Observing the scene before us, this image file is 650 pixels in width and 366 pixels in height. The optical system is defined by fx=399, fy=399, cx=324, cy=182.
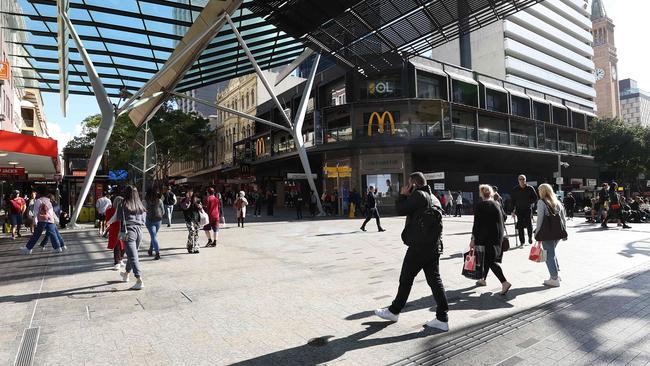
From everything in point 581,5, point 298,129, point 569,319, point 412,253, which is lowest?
point 569,319

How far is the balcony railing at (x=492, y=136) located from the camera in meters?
29.6

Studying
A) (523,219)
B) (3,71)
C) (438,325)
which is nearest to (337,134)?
(523,219)

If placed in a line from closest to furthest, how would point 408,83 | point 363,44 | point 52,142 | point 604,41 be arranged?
point 52,142 < point 363,44 < point 408,83 < point 604,41

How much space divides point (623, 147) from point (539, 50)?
3829 centimetres

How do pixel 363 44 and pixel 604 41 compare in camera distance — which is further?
pixel 604 41

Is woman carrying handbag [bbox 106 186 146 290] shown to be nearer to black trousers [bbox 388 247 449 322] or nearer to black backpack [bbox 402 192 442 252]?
black trousers [bbox 388 247 449 322]

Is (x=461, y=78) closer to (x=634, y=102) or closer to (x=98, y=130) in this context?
(x=98, y=130)

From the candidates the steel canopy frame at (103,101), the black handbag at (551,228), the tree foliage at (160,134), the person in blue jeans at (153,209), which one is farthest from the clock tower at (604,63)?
the person in blue jeans at (153,209)

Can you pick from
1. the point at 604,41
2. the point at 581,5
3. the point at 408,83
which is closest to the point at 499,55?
the point at 581,5

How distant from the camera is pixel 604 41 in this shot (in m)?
118

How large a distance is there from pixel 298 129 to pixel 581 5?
82.4 m

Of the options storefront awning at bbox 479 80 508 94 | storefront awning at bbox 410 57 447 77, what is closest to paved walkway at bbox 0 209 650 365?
storefront awning at bbox 410 57 447 77

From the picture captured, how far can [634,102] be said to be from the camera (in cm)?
13538

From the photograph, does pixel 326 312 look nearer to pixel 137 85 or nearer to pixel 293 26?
pixel 293 26
